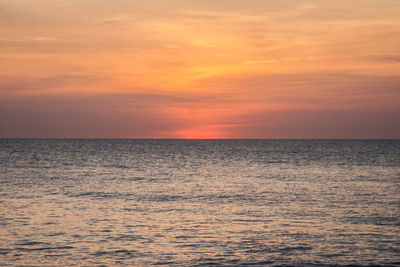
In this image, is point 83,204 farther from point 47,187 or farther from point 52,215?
point 47,187

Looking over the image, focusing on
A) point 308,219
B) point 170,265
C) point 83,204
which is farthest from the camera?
point 83,204

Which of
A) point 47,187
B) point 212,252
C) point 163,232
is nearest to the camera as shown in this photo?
point 212,252

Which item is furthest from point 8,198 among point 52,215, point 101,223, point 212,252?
point 212,252

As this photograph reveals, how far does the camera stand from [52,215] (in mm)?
29078

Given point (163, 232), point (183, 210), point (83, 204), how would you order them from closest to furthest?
point (163, 232), point (183, 210), point (83, 204)

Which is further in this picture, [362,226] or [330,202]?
[330,202]

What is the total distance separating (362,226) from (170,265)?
42.6ft

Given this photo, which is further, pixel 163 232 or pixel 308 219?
pixel 308 219

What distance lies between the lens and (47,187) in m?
45.0

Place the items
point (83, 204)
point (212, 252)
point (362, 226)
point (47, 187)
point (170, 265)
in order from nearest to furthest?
point (170, 265)
point (212, 252)
point (362, 226)
point (83, 204)
point (47, 187)

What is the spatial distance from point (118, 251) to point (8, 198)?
19673mm

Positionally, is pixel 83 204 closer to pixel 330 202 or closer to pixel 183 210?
pixel 183 210

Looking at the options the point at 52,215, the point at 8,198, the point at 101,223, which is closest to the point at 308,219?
the point at 101,223

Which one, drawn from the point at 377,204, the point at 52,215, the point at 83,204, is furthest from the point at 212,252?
the point at 377,204
